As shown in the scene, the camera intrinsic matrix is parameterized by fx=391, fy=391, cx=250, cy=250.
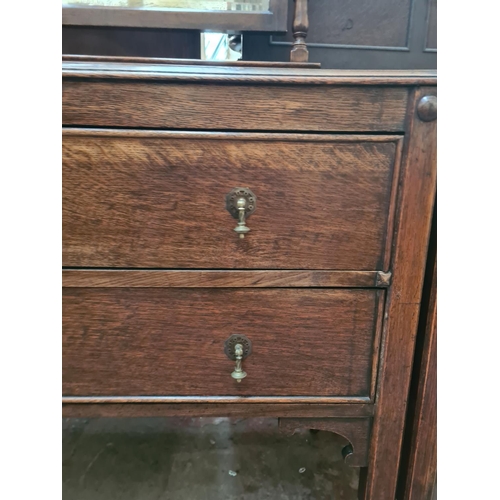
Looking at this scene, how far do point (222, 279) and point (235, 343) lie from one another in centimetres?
11

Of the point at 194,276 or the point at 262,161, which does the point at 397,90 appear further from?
the point at 194,276

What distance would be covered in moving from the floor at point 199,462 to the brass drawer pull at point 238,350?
14.6 inches

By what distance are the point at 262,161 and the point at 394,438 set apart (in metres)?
0.49

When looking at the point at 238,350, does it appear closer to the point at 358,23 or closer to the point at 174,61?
the point at 174,61

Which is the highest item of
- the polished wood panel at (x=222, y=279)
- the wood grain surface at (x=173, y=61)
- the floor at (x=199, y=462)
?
the wood grain surface at (x=173, y=61)

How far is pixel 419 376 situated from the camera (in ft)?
2.08

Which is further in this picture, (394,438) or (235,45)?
(235,45)

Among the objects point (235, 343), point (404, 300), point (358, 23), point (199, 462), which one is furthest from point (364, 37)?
point (199, 462)

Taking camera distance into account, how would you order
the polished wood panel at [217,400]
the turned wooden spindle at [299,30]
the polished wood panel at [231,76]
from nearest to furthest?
1. the polished wood panel at [231,76]
2. the polished wood panel at [217,400]
3. the turned wooden spindle at [299,30]

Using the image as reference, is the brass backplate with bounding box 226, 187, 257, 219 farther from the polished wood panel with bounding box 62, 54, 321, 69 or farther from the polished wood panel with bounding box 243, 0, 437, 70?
the polished wood panel with bounding box 243, 0, 437, 70

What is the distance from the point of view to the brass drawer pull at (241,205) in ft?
1.75

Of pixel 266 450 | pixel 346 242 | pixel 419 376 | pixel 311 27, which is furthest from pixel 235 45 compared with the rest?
pixel 266 450

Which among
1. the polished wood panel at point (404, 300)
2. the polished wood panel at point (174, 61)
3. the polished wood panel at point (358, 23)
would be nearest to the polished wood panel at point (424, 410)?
the polished wood panel at point (404, 300)

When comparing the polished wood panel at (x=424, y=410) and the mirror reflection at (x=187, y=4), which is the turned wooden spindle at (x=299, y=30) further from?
the polished wood panel at (x=424, y=410)
